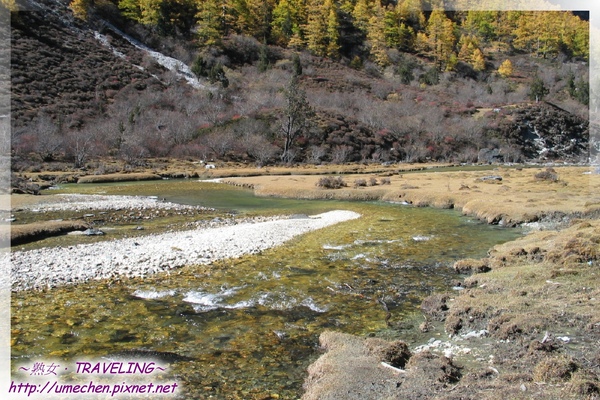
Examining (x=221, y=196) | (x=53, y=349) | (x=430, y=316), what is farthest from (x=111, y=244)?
(x=221, y=196)

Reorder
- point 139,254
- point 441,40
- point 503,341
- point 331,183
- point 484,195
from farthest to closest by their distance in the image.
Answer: point 441,40, point 331,183, point 484,195, point 139,254, point 503,341

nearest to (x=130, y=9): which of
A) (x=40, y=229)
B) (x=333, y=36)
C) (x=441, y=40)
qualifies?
(x=333, y=36)

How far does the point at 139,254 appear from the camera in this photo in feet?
52.5

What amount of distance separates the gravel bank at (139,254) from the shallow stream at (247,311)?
2.88 ft

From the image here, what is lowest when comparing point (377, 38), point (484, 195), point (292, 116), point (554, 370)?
point (554, 370)

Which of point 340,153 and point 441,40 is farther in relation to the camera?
point 441,40

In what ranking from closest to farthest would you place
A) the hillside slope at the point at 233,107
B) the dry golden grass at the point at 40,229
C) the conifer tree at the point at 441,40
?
the dry golden grass at the point at 40,229, the hillside slope at the point at 233,107, the conifer tree at the point at 441,40

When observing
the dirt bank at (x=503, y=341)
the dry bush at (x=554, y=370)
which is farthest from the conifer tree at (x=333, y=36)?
the dry bush at (x=554, y=370)

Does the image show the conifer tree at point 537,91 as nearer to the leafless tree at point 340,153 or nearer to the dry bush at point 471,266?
the leafless tree at point 340,153

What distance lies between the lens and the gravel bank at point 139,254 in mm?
13666

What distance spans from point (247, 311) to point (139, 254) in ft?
23.0

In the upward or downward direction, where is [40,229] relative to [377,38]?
downward

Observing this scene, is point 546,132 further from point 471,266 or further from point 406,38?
point 471,266

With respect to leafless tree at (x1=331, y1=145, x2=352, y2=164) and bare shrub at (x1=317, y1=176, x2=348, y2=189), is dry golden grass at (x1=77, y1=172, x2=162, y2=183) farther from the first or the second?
leafless tree at (x1=331, y1=145, x2=352, y2=164)
